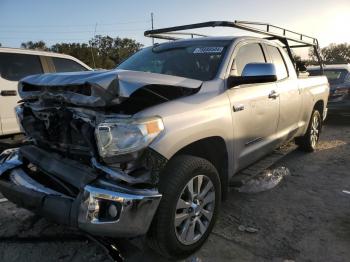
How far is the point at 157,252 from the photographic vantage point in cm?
304

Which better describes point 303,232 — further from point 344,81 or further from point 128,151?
point 344,81

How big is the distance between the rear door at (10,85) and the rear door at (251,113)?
4.03m

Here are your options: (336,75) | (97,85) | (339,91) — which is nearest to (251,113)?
(97,85)

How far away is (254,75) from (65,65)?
4.81 m

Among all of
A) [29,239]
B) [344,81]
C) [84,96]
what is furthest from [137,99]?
[344,81]

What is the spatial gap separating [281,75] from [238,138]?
173 centimetres

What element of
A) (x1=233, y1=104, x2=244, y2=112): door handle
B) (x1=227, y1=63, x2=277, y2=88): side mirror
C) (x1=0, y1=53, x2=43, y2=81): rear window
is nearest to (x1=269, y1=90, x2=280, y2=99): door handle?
(x1=227, y1=63, x2=277, y2=88): side mirror

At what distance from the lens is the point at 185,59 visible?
4.13 meters

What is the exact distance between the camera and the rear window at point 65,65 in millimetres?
7316

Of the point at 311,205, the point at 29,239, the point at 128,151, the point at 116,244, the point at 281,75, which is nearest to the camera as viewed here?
the point at 128,151

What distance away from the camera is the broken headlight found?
266cm

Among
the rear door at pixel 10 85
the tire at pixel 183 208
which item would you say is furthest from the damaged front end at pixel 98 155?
the rear door at pixel 10 85

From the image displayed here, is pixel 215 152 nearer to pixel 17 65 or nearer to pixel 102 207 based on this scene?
pixel 102 207

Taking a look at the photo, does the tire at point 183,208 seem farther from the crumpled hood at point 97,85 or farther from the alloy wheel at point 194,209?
the crumpled hood at point 97,85
